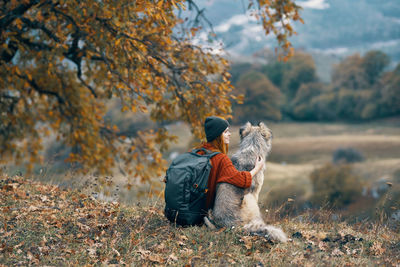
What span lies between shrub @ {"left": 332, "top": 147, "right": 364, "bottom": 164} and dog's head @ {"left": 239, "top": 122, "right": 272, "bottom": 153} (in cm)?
5177

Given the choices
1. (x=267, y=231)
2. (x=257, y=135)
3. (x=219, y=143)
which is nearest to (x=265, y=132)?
(x=257, y=135)

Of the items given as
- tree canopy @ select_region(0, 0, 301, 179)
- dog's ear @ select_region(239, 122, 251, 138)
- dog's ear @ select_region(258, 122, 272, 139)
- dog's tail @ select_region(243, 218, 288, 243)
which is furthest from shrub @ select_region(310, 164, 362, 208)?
dog's tail @ select_region(243, 218, 288, 243)

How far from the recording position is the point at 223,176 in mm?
5414

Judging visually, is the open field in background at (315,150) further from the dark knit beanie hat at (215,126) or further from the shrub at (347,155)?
the dark knit beanie hat at (215,126)

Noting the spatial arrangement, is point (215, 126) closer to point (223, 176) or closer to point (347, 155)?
point (223, 176)

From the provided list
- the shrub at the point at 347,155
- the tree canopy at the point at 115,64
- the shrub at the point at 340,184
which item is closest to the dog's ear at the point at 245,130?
the tree canopy at the point at 115,64

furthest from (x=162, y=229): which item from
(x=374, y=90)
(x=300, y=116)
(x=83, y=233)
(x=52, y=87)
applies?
(x=300, y=116)

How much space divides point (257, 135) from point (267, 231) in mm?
1442

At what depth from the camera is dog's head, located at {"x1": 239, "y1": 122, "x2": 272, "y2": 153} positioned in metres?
5.83

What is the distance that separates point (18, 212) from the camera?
20.0 feet

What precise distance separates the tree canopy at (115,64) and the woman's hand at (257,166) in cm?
327

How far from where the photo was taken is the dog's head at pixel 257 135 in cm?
583

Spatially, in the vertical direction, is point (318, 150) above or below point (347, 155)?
below

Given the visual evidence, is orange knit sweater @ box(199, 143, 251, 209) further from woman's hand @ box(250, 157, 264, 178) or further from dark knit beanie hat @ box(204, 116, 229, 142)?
dark knit beanie hat @ box(204, 116, 229, 142)
